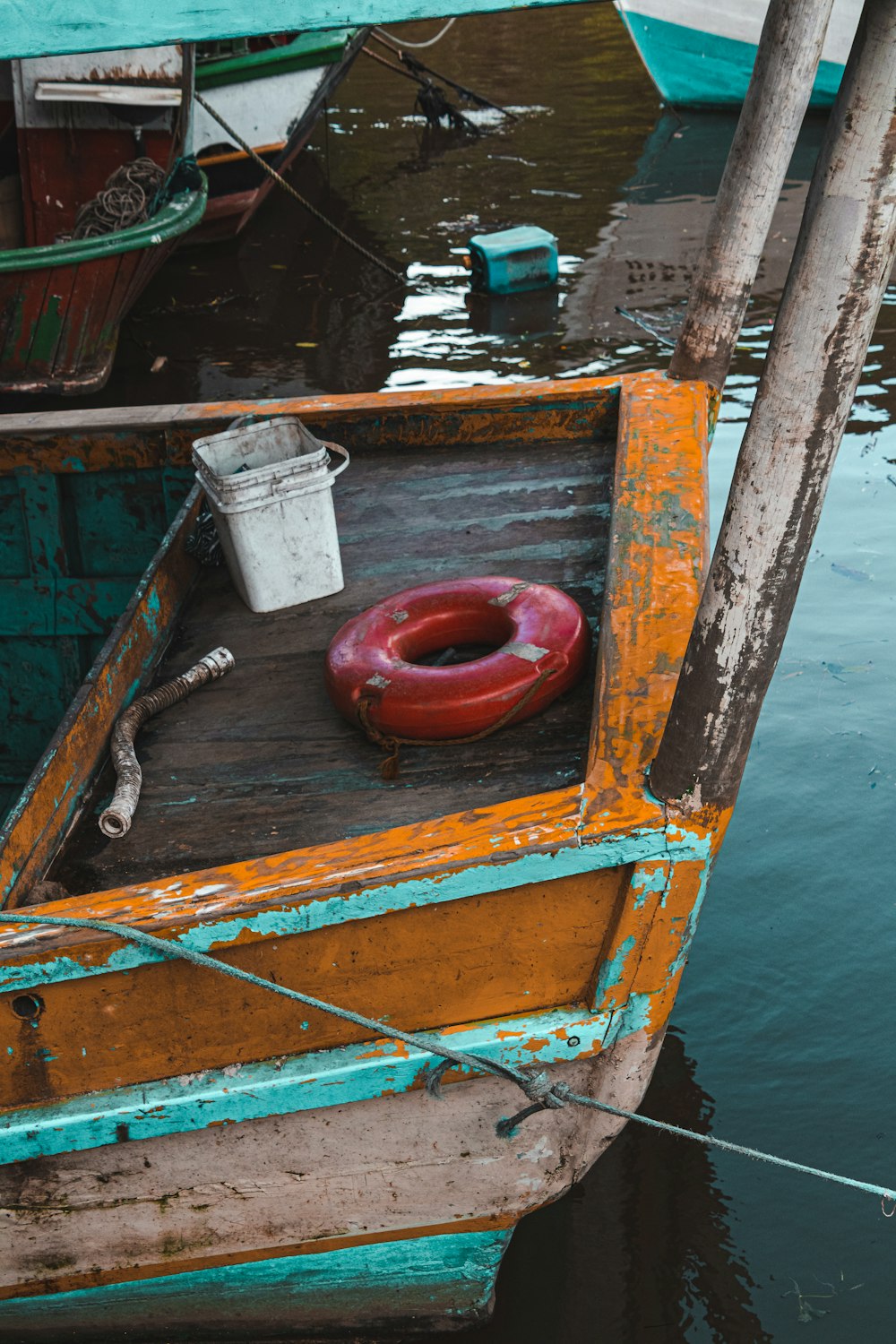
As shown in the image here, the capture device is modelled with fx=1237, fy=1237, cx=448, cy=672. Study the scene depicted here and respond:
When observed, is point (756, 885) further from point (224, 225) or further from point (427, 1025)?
point (224, 225)

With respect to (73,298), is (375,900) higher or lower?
higher

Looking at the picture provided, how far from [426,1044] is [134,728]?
1.21 metres

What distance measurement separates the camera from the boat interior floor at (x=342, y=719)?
268 cm

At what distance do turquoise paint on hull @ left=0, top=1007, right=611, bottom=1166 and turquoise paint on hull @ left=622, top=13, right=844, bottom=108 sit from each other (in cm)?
1496

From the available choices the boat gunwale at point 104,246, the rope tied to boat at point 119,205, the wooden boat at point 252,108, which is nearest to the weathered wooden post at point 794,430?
the boat gunwale at point 104,246

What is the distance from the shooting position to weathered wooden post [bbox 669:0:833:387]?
3324mm

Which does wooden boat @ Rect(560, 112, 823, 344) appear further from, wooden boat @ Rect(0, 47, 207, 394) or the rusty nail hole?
the rusty nail hole

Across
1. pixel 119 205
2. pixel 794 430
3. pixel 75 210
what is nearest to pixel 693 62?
pixel 75 210

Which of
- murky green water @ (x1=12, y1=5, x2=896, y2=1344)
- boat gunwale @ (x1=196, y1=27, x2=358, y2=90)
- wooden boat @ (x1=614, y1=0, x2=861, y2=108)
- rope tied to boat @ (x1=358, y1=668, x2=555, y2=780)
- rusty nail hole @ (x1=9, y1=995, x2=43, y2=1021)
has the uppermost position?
wooden boat @ (x1=614, y1=0, x2=861, y2=108)

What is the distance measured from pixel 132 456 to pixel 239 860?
2279mm

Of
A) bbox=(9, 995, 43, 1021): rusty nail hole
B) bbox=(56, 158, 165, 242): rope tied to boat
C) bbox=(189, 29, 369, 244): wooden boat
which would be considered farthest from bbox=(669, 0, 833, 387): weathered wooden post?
bbox=(189, 29, 369, 244): wooden boat

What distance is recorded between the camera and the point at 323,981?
2.32 meters

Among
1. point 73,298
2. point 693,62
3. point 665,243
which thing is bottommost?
point 73,298

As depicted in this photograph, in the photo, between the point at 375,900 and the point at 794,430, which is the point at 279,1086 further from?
the point at 794,430
